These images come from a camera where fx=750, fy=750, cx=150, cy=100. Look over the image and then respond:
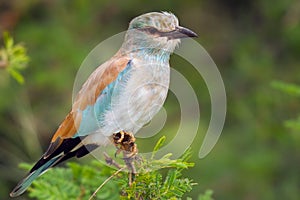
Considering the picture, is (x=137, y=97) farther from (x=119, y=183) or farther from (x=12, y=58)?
(x=12, y=58)

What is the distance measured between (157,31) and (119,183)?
0.74 m

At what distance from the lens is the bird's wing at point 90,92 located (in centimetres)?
320

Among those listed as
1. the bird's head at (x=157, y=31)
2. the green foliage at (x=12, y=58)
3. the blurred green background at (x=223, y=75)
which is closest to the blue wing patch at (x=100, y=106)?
the bird's head at (x=157, y=31)

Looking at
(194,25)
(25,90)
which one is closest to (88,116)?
(25,90)

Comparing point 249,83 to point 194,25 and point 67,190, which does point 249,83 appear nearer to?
point 194,25

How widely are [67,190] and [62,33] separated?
3.73 m

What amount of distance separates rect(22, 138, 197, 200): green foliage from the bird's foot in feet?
0.09

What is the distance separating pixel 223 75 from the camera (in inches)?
284

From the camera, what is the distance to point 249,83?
7035 millimetres

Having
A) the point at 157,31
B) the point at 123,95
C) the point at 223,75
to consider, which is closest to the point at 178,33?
the point at 157,31

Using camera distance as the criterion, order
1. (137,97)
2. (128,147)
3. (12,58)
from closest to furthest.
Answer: (128,147) < (137,97) < (12,58)

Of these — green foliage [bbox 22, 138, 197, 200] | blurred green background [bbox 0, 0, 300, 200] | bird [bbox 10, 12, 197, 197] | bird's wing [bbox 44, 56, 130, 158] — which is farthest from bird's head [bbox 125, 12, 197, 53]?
blurred green background [bbox 0, 0, 300, 200]

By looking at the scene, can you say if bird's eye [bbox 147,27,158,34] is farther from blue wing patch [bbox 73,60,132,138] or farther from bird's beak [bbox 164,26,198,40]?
blue wing patch [bbox 73,60,132,138]

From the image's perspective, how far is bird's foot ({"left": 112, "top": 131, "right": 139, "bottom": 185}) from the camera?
260 centimetres
